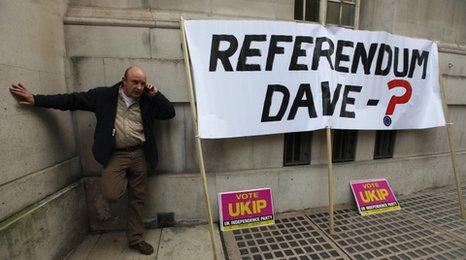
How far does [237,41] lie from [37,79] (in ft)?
8.03

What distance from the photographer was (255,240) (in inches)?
136

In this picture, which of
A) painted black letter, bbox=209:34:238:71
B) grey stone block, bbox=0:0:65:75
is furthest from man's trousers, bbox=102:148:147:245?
painted black letter, bbox=209:34:238:71

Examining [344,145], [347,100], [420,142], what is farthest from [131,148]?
Answer: [420,142]

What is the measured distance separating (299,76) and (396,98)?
6.35 ft

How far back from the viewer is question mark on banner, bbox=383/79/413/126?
4166 millimetres

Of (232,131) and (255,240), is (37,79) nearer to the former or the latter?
(232,131)

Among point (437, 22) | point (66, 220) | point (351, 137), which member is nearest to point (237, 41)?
point (351, 137)

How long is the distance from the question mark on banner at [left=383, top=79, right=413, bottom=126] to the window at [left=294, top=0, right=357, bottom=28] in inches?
54.5

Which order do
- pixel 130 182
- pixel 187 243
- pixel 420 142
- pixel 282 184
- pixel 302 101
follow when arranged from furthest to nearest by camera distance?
pixel 420 142 < pixel 282 184 < pixel 302 101 < pixel 187 243 < pixel 130 182

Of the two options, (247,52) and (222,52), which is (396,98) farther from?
(222,52)

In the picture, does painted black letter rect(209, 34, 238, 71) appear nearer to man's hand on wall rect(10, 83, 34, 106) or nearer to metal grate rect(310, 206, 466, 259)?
man's hand on wall rect(10, 83, 34, 106)

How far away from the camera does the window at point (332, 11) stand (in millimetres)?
4223

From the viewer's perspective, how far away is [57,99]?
2.76 meters

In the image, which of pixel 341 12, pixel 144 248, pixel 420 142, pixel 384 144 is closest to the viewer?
pixel 144 248
